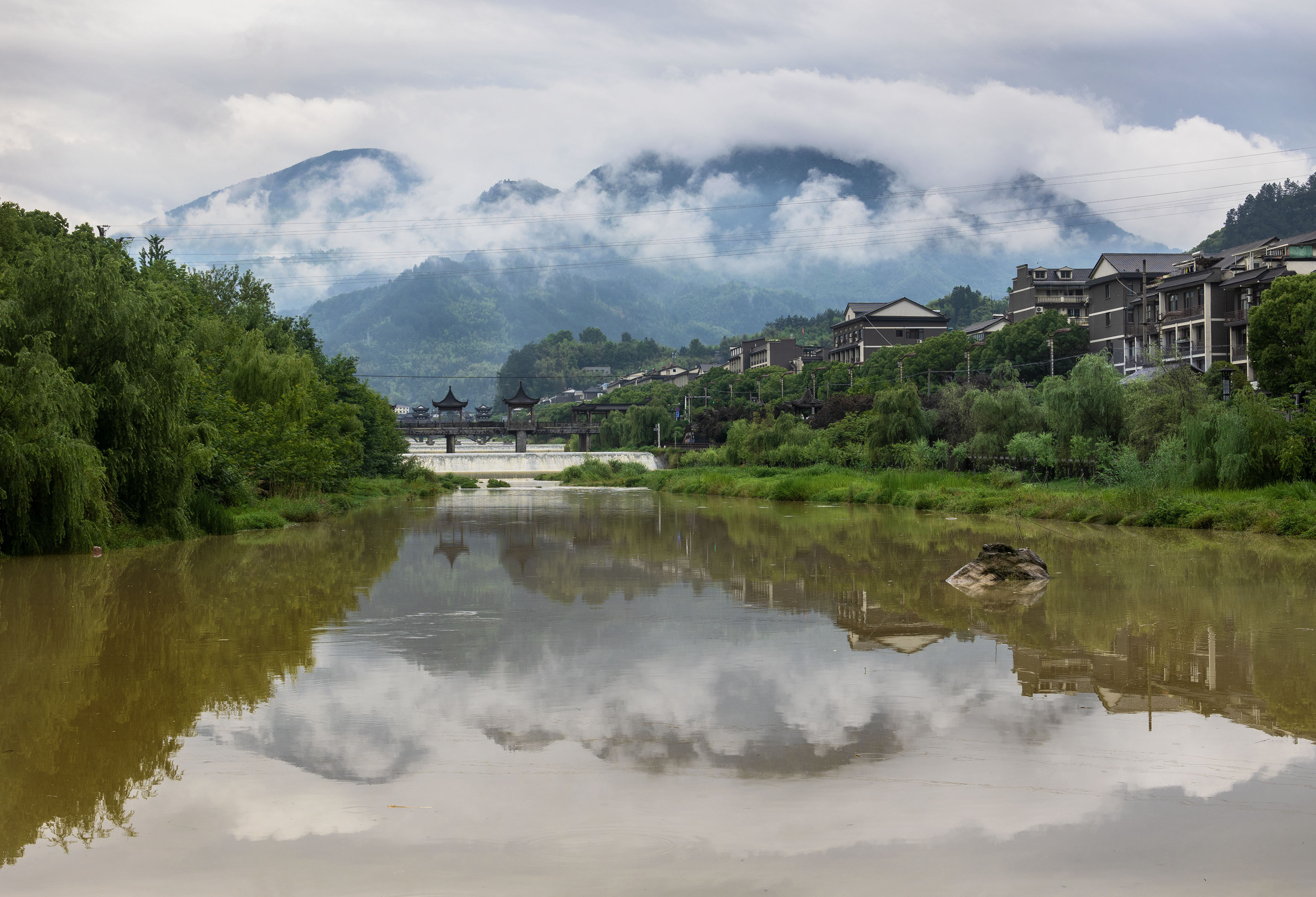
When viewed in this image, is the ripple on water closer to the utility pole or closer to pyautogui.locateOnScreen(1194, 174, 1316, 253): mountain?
the utility pole

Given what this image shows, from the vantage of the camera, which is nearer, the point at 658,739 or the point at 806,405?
the point at 658,739

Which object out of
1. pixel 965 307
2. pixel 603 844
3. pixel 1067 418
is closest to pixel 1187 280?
pixel 1067 418

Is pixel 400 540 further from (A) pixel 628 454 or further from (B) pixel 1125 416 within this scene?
(A) pixel 628 454

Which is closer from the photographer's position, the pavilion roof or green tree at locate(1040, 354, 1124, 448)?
green tree at locate(1040, 354, 1124, 448)

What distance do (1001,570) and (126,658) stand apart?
10.4 m

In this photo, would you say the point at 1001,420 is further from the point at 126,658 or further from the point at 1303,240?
the point at 1303,240

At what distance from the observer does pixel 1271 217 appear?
98.1 metres

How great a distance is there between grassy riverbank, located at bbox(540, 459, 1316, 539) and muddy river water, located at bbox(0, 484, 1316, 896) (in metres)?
8.10

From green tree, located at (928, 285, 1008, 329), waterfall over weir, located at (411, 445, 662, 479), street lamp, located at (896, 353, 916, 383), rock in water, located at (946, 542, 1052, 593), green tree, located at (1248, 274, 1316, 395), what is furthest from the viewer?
green tree, located at (928, 285, 1008, 329)

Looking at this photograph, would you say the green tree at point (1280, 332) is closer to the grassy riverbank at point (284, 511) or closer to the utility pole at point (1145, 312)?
the utility pole at point (1145, 312)

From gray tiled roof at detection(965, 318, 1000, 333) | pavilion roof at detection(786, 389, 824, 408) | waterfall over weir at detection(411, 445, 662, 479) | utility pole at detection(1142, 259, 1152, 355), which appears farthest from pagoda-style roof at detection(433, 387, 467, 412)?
utility pole at detection(1142, 259, 1152, 355)

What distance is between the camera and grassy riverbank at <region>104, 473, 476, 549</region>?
19516 millimetres

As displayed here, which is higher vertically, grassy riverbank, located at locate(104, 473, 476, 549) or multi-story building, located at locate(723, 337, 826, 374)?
multi-story building, located at locate(723, 337, 826, 374)

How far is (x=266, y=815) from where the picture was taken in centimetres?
539
